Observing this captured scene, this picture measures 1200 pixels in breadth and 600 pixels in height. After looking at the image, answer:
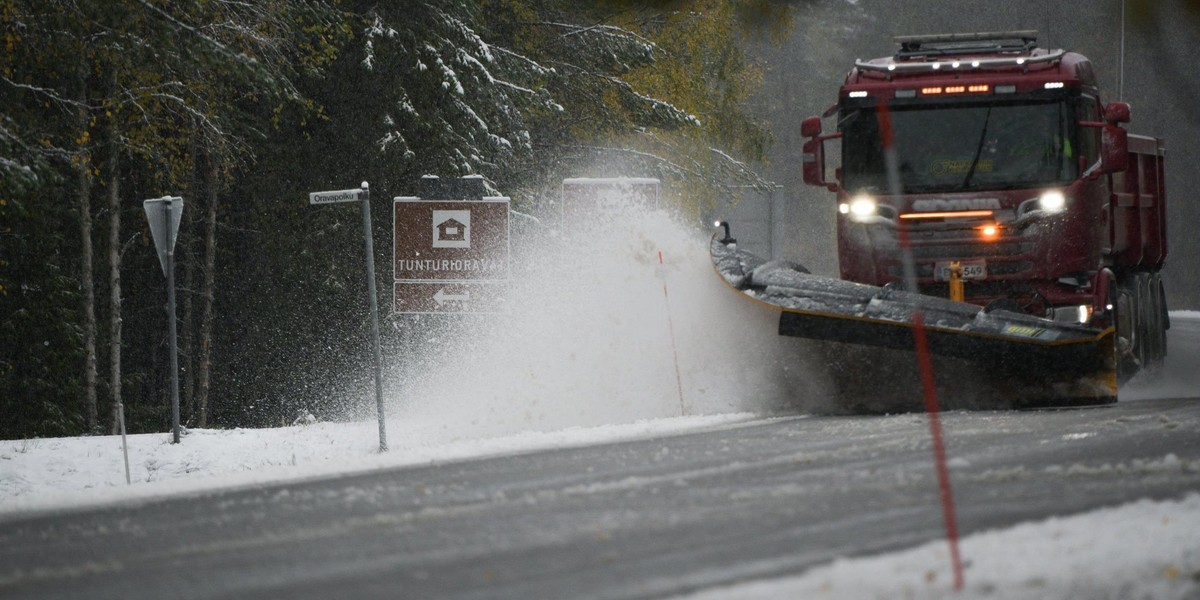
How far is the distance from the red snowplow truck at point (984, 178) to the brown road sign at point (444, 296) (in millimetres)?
3041

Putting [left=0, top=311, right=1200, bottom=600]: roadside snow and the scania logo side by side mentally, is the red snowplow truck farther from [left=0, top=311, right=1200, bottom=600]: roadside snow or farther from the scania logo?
[left=0, top=311, right=1200, bottom=600]: roadside snow

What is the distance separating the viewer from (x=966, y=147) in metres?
13.4

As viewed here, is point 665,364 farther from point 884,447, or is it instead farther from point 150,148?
point 150,148

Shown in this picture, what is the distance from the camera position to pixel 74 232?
2577 cm

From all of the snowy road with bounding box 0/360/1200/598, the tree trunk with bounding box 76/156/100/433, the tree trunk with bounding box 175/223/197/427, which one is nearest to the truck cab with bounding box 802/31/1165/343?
the snowy road with bounding box 0/360/1200/598

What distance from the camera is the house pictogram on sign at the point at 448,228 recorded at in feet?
46.6

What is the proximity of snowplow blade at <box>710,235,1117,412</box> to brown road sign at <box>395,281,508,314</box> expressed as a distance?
3.08 metres

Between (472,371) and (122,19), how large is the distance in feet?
18.1

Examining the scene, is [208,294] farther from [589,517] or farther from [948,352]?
[589,517]

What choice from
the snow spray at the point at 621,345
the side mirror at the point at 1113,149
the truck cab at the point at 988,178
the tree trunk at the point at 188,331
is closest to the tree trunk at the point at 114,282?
the tree trunk at the point at 188,331

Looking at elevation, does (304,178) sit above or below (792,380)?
above

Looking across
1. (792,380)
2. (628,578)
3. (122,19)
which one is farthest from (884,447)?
(122,19)

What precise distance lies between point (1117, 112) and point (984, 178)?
1.20 meters

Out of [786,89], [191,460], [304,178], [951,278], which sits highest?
[786,89]
